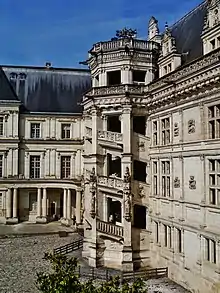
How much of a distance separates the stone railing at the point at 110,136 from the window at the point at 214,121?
6.25 m

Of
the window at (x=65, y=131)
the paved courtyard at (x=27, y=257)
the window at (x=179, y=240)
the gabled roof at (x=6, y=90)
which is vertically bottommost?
the paved courtyard at (x=27, y=257)

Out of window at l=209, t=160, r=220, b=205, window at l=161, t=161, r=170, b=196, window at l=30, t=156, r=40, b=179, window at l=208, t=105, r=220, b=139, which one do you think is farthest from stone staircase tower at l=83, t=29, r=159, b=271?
window at l=30, t=156, r=40, b=179

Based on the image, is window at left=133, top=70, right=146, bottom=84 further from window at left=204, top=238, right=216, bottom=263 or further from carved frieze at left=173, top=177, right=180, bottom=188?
window at left=204, top=238, right=216, bottom=263

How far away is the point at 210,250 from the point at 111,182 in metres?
7.29

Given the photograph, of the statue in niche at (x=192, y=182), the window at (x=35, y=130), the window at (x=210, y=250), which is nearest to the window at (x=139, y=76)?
the statue in niche at (x=192, y=182)

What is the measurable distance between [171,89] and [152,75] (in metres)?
4.40

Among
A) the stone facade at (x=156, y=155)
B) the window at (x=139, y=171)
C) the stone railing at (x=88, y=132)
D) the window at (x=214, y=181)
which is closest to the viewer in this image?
the window at (x=214, y=181)

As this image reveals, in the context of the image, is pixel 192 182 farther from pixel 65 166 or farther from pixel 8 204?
pixel 8 204

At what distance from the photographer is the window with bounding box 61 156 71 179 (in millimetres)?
36719

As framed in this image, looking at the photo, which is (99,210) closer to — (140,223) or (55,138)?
(140,223)

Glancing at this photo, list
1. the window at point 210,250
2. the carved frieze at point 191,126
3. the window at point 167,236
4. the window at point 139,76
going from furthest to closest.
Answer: the window at point 139,76 < the window at point 167,236 < the carved frieze at point 191,126 < the window at point 210,250

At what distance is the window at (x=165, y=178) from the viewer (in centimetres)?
1977

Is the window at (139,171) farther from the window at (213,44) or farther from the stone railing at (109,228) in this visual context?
the window at (213,44)

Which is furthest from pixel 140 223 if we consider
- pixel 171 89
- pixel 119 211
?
pixel 171 89
